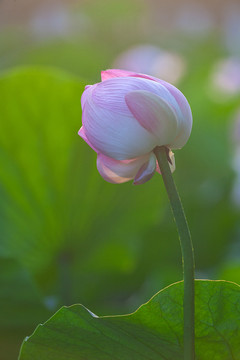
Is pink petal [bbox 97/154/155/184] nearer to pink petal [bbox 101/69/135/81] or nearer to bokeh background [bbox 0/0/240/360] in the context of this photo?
pink petal [bbox 101/69/135/81]

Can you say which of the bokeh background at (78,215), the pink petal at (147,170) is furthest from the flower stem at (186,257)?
the bokeh background at (78,215)

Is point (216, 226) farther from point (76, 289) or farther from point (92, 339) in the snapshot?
point (92, 339)

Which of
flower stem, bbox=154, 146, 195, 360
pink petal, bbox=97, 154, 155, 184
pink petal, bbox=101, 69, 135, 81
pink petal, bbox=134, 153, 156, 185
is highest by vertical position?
pink petal, bbox=101, 69, 135, 81

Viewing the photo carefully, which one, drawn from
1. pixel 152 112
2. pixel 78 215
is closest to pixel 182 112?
pixel 152 112

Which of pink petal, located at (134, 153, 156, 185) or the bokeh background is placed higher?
the bokeh background

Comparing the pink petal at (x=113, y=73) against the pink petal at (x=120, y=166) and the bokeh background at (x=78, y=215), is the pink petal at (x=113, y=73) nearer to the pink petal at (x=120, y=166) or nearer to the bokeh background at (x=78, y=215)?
the pink petal at (x=120, y=166)

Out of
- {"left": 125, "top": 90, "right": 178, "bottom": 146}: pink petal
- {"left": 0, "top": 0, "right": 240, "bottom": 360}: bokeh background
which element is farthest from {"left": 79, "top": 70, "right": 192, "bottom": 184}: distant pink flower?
{"left": 0, "top": 0, "right": 240, "bottom": 360}: bokeh background
